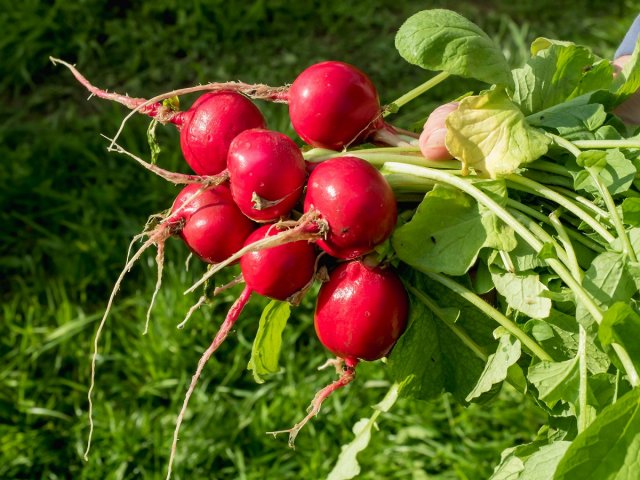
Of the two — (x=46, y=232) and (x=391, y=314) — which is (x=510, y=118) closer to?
(x=391, y=314)

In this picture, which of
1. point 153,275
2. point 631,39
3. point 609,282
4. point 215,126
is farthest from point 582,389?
point 153,275

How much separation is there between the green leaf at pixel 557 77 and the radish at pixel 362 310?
0.35 m

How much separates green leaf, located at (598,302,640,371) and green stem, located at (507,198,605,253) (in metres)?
0.16

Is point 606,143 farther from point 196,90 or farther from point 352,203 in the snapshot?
point 196,90

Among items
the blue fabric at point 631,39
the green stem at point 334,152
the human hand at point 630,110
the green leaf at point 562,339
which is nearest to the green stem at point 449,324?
the green leaf at point 562,339

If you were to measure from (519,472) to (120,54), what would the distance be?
255 cm

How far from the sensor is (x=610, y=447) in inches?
38.7

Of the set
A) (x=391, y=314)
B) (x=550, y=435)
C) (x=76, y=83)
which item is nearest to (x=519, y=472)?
(x=550, y=435)

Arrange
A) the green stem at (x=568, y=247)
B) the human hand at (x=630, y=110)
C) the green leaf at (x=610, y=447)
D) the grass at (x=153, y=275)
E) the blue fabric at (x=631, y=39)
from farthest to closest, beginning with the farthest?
the grass at (x=153, y=275), the blue fabric at (x=631, y=39), the human hand at (x=630, y=110), the green stem at (x=568, y=247), the green leaf at (x=610, y=447)

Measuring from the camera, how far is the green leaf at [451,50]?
1163mm

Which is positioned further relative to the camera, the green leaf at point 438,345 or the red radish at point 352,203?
the green leaf at point 438,345

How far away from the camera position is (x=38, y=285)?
8.29 feet

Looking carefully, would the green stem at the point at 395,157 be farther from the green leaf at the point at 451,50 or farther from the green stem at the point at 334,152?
the green leaf at the point at 451,50

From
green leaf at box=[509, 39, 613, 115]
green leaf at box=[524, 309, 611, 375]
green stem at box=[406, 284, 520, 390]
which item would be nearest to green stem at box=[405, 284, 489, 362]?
green stem at box=[406, 284, 520, 390]
